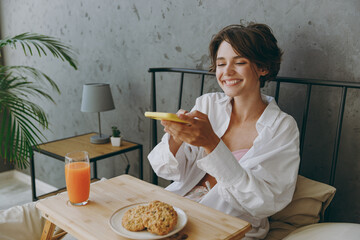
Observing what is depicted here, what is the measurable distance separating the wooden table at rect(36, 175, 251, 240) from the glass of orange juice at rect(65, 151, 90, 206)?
0.10ft

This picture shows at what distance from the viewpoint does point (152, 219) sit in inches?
38.5

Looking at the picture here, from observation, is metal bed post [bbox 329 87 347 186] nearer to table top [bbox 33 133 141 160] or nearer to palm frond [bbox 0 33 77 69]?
table top [bbox 33 133 141 160]

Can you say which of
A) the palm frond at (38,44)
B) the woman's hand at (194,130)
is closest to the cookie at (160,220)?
the woman's hand at (194,130)

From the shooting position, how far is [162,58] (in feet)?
7.42

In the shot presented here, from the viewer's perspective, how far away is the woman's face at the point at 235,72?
145cm

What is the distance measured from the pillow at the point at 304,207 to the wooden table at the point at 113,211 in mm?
407

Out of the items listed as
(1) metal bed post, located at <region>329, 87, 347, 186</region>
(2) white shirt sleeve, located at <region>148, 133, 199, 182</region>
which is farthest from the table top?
(1) metal bed post, located at <region>329, 87, 347, 186</region>

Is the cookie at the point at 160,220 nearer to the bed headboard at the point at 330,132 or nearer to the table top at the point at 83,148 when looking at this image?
the bed headboard at the point at 330,132

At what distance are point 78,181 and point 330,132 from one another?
1.13 meters

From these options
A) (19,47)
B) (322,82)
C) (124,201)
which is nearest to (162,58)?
(322,82)

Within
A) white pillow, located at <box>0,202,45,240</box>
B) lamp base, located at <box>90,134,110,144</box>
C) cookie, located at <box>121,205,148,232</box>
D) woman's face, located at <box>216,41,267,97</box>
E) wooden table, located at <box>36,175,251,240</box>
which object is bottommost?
white pillow, located at <box>0,202,45,240</box>

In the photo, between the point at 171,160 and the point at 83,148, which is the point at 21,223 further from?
the point at 83,148

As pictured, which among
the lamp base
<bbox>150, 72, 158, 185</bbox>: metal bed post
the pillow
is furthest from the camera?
the lamp base

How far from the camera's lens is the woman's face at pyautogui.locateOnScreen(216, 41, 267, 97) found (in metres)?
1.45
